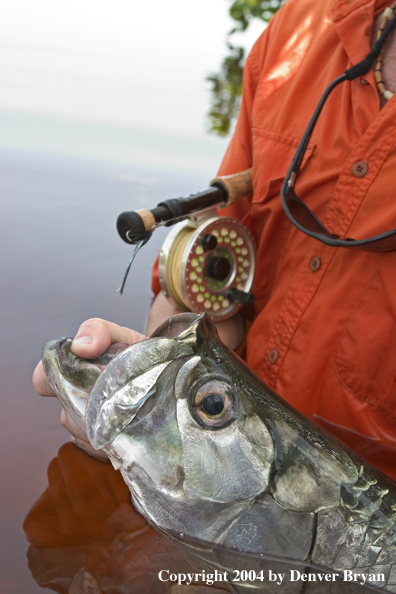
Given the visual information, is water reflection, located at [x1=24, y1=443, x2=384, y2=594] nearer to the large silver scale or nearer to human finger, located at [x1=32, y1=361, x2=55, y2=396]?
human finger, located at [x1=32, y1=361, x2=55, y2=396]

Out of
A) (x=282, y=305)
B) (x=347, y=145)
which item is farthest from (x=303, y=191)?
(x=282, y=305)

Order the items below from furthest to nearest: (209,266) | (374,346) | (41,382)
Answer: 1. (209,266)
2. (374,346)
3. (41,382)

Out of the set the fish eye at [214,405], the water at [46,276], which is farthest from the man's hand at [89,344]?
the fish eye at [214,405]

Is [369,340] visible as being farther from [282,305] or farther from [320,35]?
[320,35]

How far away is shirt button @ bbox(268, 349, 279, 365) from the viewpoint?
2.18m

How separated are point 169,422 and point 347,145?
1.33 m

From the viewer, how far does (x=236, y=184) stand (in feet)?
7.83

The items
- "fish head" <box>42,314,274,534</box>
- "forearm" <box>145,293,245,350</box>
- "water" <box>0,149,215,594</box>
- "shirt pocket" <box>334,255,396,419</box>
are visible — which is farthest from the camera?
"forearm" <box>145,293,245,350</box>

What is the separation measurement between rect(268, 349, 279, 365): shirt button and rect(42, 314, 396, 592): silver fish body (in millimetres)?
790

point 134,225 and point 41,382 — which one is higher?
point 134,225

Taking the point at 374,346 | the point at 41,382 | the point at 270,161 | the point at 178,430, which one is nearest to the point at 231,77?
the point at 270,161

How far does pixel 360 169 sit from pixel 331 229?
24cm

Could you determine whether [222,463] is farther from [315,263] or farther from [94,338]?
[315,263]

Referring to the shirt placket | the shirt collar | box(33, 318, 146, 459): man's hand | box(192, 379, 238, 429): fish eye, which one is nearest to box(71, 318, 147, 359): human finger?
box(33, 318, 146, 459): man's hand
